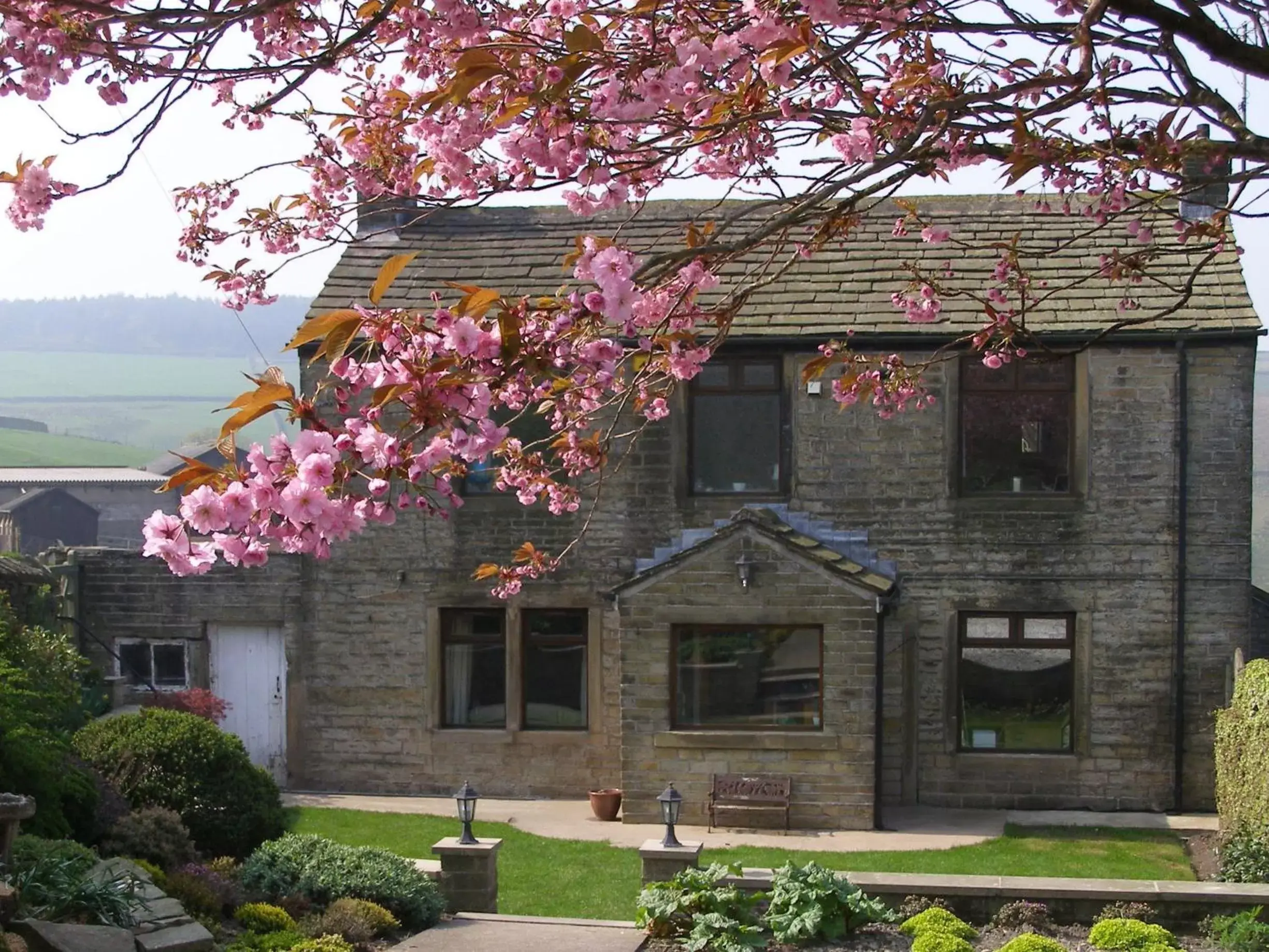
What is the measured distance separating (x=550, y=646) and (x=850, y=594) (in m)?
3.90

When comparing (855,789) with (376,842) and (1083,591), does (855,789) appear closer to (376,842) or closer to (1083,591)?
(1083,591)

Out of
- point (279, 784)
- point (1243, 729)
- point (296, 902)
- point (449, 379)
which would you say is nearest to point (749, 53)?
point (449, 379)

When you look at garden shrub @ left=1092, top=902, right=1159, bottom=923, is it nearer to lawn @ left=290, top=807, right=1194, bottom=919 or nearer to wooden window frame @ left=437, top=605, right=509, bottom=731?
lawn @ left=290, top=807, right=1194, bottom=919

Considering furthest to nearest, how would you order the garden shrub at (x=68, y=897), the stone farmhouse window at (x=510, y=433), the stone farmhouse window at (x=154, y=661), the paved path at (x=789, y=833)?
the stone farmhouse window at (x=154, y=661) → the stone farmhouse window at (x=510, y=433) → the paved path at (x=789, y=833) → the garden shrub at (x=68, y=897)

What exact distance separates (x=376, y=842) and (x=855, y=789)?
17.1ft

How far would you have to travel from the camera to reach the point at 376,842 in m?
16.2

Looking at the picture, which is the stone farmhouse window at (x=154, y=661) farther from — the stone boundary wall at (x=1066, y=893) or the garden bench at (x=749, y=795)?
the stone boundary wall at (x=1066, y=893)

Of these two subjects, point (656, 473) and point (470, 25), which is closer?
point (470, 25)

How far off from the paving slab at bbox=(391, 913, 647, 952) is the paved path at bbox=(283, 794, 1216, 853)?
469cm

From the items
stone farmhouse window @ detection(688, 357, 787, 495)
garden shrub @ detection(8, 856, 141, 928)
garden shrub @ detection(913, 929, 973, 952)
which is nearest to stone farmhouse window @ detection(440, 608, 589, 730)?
stone farmhouse window @ detection(688, 357, 787, 495)

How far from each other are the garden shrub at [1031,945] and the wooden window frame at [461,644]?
10273 millimetres

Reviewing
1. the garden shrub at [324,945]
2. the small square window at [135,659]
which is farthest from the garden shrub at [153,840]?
the small square window at [135,659]

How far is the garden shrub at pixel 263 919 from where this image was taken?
10617mm

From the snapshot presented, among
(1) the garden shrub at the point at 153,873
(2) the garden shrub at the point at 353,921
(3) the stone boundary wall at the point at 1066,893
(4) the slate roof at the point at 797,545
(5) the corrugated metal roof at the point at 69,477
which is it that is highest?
(5) the corrugated metal roof at the point at 69,477
